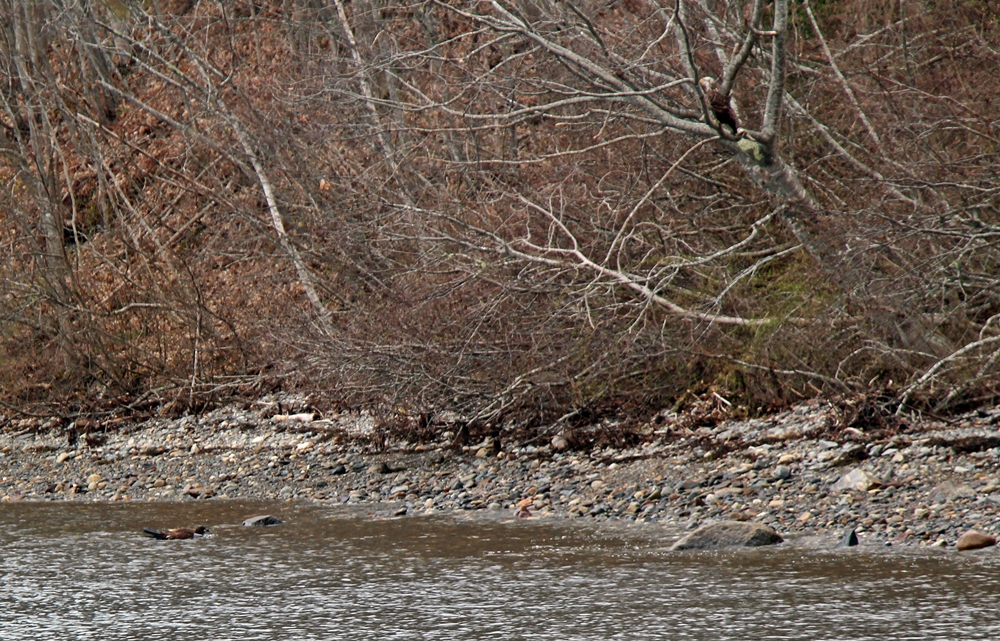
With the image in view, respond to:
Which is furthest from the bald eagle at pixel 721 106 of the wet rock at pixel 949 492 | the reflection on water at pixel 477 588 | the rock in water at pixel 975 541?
the rock in water at pixel 975 541

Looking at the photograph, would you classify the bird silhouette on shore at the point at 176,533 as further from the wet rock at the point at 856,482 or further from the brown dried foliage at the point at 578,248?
the wet rock at the point at 856,482

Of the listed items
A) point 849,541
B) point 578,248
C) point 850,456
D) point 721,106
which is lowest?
point 849,541

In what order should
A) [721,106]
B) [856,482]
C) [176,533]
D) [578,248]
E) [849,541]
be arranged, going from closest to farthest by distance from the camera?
[849,541] → [856,482] → [176,533] → [721,106] → [578,248]

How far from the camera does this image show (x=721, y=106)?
29.0 feet

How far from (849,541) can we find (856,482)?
998 mm

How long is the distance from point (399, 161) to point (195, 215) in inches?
199

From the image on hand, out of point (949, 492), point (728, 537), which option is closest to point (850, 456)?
point (949, 492)

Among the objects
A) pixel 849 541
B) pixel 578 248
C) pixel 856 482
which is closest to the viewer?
pixel 849 541

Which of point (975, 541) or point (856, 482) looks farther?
point (856, 482)

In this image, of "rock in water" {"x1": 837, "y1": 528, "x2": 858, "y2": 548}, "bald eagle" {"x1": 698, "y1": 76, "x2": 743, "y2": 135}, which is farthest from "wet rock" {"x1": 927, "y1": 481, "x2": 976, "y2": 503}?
"bald eagle" {"x1": 698, "y1": 76, "x2": 743, "y2": 135}

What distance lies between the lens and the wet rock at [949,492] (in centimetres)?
667

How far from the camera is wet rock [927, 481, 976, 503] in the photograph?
21.9 ft

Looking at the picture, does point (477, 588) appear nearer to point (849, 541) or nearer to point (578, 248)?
point (849, 541)

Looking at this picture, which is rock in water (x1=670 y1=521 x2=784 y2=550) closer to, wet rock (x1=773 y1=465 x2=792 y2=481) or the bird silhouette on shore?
wet rock (x1=773 y1=465 x2=792 y2=481)
